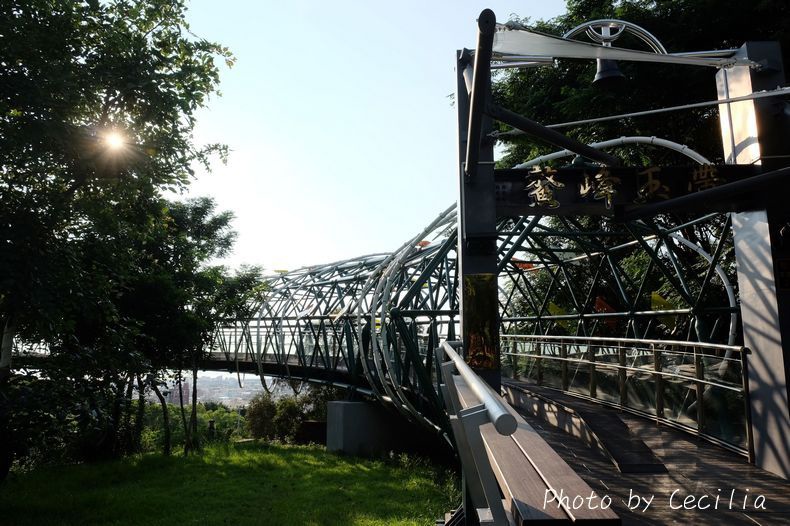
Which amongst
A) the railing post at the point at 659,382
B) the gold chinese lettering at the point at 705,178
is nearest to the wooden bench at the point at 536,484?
the gold chinese lettering at the point at 705,178

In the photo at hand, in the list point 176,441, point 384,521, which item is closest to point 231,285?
point 176,441

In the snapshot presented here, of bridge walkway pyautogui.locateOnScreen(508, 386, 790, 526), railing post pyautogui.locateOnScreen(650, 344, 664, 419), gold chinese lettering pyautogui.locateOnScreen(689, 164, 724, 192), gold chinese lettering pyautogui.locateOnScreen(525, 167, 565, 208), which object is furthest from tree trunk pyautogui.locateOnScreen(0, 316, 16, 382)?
gold chinese lettering pyautogui.locateOnScreen(689, 164, 724, 192)

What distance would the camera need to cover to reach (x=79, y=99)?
296 inches

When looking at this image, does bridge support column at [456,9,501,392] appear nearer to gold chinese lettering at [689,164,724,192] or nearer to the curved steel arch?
gold chinese lettering at [689,164,724,192]

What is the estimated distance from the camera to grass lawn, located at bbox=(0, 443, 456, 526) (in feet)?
38.0

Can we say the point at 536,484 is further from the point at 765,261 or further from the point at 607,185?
the point at 765,261

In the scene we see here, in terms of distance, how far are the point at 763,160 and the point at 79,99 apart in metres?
7.75

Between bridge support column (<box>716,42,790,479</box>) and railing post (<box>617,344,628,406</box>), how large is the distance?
9.08 feet

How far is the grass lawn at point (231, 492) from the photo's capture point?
38.0 ft

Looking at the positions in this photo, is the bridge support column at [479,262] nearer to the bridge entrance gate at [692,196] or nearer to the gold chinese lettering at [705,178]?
the bridge entrance gate at [692,196]

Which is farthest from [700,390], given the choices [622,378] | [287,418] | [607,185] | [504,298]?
[287,418]

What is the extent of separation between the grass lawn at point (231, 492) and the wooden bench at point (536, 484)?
30.9ft

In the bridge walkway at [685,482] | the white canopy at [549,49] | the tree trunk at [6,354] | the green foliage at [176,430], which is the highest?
the white canopy at [549,49]

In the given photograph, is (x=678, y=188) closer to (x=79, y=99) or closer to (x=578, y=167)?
(x=578, y=167)
